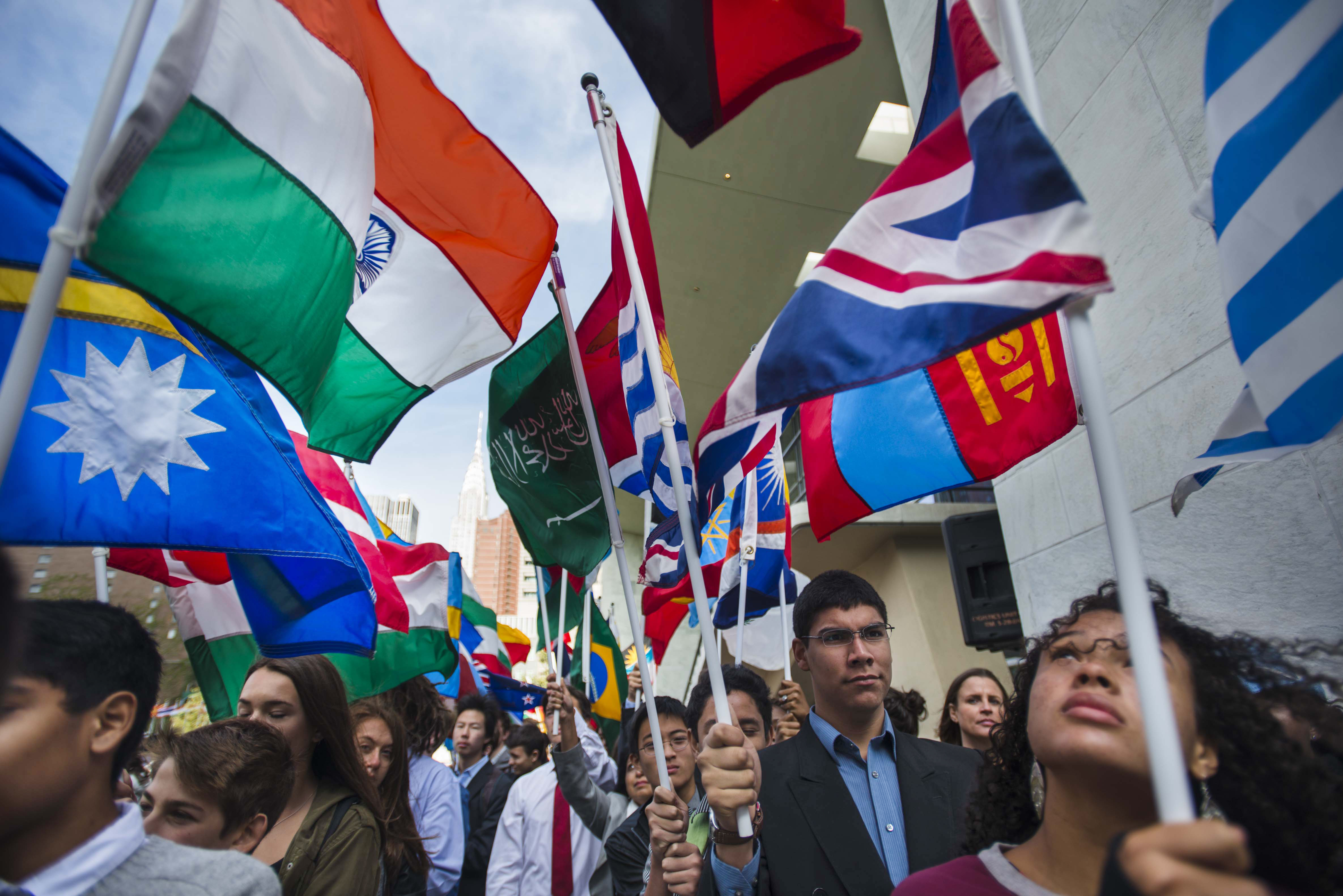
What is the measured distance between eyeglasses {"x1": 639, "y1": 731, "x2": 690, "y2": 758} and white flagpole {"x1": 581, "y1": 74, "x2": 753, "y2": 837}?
4.83ft

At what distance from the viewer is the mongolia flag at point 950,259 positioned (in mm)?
1535

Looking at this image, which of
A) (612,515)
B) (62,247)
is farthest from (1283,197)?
(62,247)

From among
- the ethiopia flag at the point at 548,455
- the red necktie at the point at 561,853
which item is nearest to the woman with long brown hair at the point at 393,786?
the red necktie at the point at 561,853

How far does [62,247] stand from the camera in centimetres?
162

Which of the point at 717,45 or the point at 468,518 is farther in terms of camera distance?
the point at 468,518

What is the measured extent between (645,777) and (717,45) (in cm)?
365

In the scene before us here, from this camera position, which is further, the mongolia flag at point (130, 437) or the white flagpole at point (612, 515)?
the white flagpole at point (612, 515)

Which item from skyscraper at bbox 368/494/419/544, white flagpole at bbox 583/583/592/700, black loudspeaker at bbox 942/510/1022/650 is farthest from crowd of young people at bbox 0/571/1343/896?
skyscraper at bbox 368/494/419/544

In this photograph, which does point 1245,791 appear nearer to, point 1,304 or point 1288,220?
point 1288,220

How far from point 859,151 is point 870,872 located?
10.7 meters

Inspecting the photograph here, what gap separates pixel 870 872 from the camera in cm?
225

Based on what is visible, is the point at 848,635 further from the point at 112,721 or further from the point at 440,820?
the point at 440,820

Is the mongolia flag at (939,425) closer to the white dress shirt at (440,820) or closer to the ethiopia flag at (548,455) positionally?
the ethiopia flag at (548,455)

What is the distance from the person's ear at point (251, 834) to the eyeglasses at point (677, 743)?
1.99 metres
